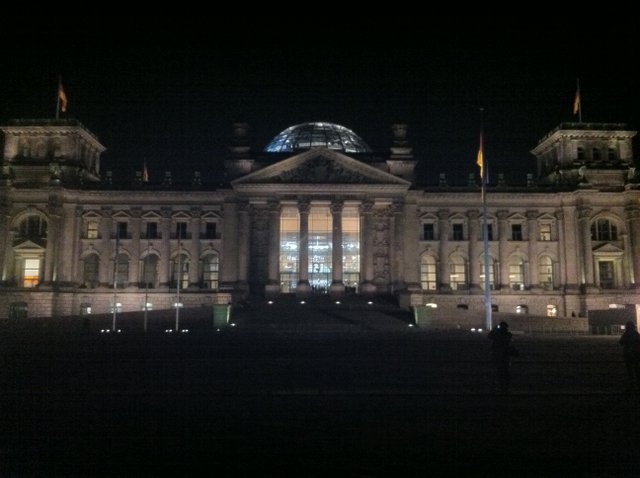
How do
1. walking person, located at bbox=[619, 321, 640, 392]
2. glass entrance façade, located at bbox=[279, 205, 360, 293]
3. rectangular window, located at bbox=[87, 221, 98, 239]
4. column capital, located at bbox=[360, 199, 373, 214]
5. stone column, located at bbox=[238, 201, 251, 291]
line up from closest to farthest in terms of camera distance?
walking person, located at bbox=[619, 321, 640, 392]
column capital, located at bbox=[360, 199, 373, 214]
stone column, located at bbox=[238, 201, 251, 291]
glass entrance façade, located at bbox=[279, 205, 360, 293]
rectangular window, located at bbox=[87, 221, 98, 239]

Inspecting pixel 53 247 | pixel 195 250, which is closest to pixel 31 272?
pixel 53 247

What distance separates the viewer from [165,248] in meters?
73.4

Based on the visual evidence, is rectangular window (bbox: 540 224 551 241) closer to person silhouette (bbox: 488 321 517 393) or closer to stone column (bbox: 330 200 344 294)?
stone column (bbox: 330 200 344 294)

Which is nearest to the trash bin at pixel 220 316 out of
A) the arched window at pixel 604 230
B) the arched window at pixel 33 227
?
the arched window at pixel 33 227

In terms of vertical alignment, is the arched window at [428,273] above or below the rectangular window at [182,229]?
below

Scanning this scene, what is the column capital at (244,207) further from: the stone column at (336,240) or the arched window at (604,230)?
the arched window at (604,230)

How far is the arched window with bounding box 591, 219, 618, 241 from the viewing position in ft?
238

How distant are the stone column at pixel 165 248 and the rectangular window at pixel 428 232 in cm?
3120

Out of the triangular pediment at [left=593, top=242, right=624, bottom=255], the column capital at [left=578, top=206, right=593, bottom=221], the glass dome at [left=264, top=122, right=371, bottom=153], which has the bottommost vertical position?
the triangular pediment at [left=593, top=242, right=624, bottom=255]

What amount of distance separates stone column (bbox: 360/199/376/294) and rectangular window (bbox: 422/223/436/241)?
9.19 m

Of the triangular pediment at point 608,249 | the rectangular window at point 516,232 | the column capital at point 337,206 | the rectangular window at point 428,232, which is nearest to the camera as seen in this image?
the column capital at point 337,206

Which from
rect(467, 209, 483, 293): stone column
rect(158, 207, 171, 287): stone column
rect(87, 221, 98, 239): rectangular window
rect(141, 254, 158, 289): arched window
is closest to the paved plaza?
rect(158, 207, 171, 287): stone column

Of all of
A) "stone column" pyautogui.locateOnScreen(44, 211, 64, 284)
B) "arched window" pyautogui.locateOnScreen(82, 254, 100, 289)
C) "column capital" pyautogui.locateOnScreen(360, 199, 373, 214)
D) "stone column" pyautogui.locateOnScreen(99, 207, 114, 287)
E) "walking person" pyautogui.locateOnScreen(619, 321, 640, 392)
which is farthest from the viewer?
"arched window" pyautogui.locateOnScreen(82, 254, 100, 289)

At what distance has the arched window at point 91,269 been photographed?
7275 centimetres
